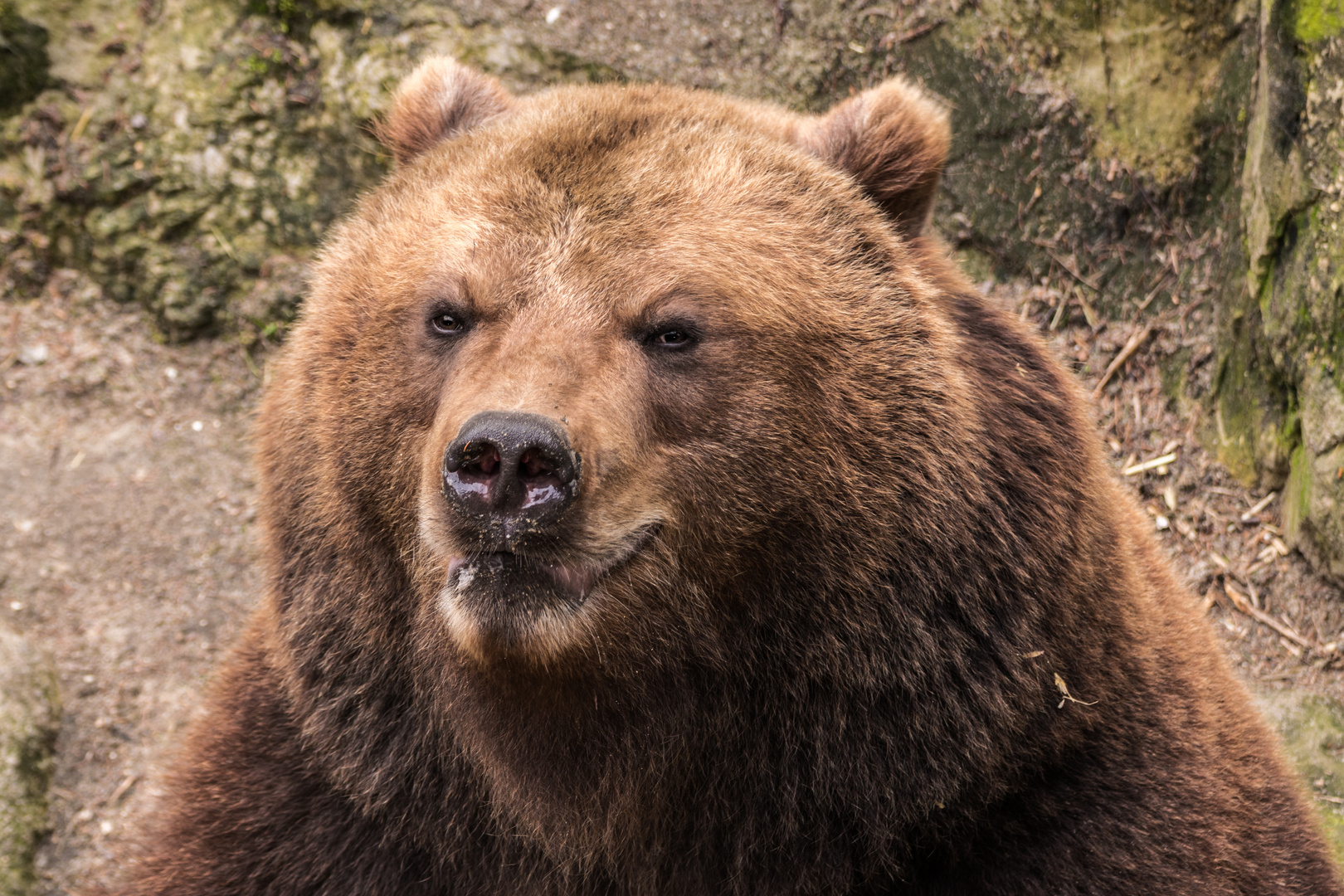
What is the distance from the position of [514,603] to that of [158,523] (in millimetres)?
4435

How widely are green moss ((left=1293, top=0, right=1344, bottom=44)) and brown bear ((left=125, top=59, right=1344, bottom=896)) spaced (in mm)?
2391

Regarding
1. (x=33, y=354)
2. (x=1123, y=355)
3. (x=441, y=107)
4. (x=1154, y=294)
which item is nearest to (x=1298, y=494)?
(x=1123, y=355)

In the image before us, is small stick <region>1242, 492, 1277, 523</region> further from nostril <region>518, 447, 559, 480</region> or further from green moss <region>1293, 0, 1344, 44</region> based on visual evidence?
nostril <region>518, 447, 559, 480</region>

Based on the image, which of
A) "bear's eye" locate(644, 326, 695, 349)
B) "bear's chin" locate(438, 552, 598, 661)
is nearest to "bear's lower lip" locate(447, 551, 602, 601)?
"bear's chin" locate(438, 552, 598, 661)

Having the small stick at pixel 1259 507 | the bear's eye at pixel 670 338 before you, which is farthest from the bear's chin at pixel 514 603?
the small stick at pixel 1259 507

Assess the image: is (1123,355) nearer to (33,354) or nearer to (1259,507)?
(1259,507)

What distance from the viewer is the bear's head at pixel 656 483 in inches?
113

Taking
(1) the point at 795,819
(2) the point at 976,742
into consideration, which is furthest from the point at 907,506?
(1) the point at 795,819

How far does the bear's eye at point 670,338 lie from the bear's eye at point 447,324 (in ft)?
1.63

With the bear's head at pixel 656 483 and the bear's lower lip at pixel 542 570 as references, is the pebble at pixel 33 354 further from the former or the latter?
the bear's lower lip at pixel 542 570

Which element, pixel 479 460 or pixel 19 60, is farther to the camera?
pixel 19 60

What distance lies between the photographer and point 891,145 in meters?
3.52

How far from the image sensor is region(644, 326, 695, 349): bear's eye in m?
3.00

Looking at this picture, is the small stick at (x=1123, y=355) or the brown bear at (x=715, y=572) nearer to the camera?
the brown bear at (x=715, y=572)
